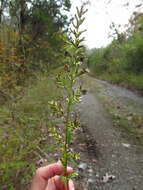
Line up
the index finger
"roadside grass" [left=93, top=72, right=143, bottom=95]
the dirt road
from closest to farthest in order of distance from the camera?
the index finger
the dirt road
"roadside grass" [left=93, top=72, right=143, bottom=95]

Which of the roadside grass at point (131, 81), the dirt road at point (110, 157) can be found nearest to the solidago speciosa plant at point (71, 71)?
the dirt road at point (110, 157)

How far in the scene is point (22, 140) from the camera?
2.51 m

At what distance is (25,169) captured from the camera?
2.36m

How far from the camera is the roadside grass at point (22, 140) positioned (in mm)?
2115

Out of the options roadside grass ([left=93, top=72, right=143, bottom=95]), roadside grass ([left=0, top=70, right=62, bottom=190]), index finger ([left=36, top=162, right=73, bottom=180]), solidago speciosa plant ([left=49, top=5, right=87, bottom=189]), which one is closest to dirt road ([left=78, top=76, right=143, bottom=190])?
roadside grass ([left=0, top=70, right=62, bottom=190])

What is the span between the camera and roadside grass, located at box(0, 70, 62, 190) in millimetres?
2115

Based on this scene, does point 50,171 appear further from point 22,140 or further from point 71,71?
point 22,140

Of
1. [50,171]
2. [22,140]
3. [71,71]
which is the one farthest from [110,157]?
[71,71]

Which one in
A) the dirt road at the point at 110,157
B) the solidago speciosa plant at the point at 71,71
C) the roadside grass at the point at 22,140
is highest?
the solidago speciosa plant at the point at 71,71

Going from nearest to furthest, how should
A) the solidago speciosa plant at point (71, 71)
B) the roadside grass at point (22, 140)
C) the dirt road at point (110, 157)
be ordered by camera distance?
the solidago speciosa plant at point (71, 71)
the roadside grass at point (22, 140)
the dirt road at point (110, 157)

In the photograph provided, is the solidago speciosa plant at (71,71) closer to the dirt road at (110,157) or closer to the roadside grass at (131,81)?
the dirt road at (110,157)

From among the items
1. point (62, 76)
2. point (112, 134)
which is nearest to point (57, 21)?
point (112, 134)

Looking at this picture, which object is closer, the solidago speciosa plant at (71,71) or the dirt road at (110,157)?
the solidago speciosa plant at (71,71)

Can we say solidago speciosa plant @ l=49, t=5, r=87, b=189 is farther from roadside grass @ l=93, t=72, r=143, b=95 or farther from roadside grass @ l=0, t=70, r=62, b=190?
roadside grass @ l=93, t=72, r=143, b=95
